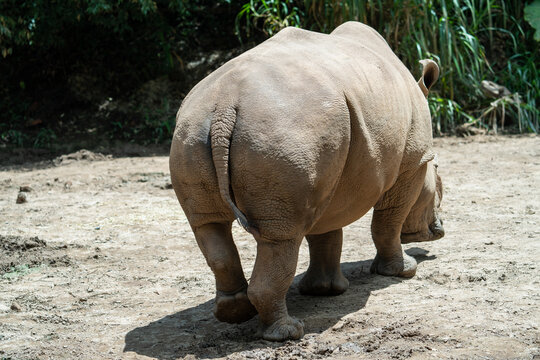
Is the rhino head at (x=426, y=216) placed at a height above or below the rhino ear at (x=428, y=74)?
below

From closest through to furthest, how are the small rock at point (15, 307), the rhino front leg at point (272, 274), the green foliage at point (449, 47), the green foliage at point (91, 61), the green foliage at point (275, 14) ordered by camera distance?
the rhino front leg at point (272, 274), the small rock at point (15, 307), the green foliage at point (449, 47), the green foliage at point (275, 14), the green foliage at point (91, 61)

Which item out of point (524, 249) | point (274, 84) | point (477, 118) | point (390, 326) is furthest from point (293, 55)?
point (477, 118)

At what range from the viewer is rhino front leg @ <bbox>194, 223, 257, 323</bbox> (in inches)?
145

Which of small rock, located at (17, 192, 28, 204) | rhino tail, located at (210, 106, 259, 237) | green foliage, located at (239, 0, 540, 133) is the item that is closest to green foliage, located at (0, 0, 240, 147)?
green foliage, located at (239, 0, 540, 133)

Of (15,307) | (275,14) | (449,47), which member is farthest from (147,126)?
(15,307)

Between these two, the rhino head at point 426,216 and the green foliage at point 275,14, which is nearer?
the rhino head at point 426,216

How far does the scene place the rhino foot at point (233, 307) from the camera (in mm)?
3801

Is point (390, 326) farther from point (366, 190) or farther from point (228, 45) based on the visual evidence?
point (228, 45)

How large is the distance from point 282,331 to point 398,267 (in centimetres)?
146

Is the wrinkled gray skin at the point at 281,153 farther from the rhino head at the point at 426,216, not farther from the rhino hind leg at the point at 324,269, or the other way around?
the rhino head at the point at 426,216

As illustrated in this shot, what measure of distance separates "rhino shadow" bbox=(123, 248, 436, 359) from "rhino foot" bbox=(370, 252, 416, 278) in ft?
0.23

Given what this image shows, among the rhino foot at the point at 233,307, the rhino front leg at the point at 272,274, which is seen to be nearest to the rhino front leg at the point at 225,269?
the rhino foot at the point at 233,307

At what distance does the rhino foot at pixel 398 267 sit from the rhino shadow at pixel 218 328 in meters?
0.07

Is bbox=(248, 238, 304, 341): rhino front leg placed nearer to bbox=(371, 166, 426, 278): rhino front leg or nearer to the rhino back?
the rhino back
